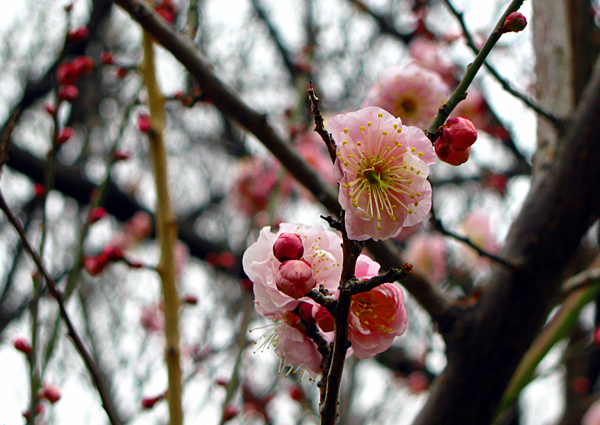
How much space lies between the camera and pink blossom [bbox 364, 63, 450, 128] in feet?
5.29

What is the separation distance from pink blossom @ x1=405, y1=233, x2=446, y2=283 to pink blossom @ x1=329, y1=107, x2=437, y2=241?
275 centimetres

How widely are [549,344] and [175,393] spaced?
1101 mm

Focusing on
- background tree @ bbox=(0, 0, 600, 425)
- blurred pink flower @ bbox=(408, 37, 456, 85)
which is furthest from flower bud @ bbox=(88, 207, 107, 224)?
blurred pink flower @ bbox=(408, 37, 456, 85)

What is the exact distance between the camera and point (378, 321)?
81cm

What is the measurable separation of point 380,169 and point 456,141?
13 centimetres

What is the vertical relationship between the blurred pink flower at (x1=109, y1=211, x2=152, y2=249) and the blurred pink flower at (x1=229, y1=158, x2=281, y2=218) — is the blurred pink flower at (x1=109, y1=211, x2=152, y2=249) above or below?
above

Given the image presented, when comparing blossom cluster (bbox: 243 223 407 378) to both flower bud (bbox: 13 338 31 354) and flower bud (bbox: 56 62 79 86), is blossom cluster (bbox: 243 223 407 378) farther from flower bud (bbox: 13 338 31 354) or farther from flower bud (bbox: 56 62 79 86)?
flower bud (bbox: 56 62 79 86)

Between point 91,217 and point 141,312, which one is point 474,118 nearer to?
point 91,217

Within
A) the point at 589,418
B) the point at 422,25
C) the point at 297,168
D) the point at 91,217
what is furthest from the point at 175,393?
the point at 589,418

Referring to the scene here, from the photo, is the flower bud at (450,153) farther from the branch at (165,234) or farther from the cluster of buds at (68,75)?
the cluster of buds at (68,75)

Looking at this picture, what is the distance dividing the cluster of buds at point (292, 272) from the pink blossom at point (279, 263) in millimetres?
46

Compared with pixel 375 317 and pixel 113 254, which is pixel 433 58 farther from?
pixel 375 317

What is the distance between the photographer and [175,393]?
4.22 ft

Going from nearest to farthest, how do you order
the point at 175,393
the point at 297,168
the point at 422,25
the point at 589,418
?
1. the point at 175,393
2. the point at 297,168
3. the point at 422,25
4. the point at 589,418
